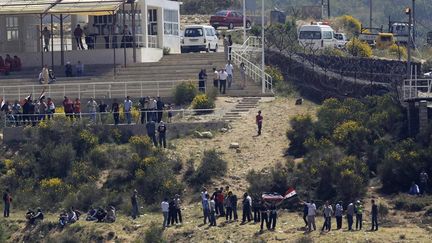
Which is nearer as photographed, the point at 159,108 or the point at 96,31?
the point at 159,108

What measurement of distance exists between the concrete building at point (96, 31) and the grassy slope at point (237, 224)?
32.9 ft

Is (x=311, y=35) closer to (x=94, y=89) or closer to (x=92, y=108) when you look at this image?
(x=94, y=89)

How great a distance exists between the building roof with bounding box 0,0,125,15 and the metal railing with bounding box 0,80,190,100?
352 centimetres

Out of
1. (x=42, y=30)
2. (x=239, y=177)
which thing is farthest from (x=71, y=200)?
(x=42, y=30)

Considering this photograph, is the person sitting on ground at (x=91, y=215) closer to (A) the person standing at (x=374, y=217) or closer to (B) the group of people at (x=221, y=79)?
(A) the person standing at (x=374, y=217)

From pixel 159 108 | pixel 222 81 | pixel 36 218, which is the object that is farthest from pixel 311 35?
pixel 36 218

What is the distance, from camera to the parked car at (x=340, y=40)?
8325 cm

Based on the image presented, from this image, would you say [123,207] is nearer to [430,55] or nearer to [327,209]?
[327,209]

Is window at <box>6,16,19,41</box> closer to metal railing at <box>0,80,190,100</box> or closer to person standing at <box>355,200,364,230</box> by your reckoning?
metal railing at <box>0,80,190,100</box>

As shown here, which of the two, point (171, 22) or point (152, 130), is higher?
point (171, 22)

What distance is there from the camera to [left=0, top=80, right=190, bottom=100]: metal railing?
225 ft

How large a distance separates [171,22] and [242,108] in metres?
13.5

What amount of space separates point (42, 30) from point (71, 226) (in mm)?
20445

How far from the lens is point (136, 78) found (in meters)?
70.6
